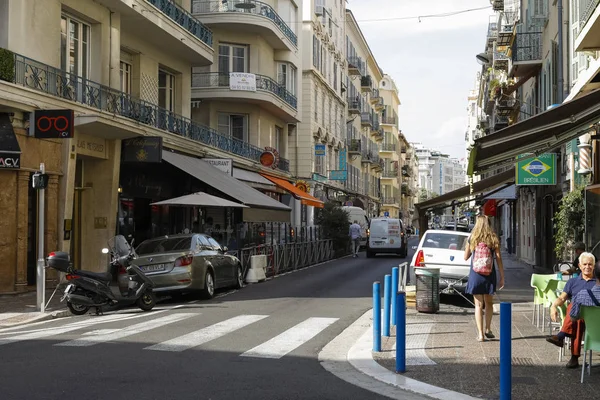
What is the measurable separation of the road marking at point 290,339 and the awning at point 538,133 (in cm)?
342

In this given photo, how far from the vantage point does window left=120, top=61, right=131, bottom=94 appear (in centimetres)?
2498

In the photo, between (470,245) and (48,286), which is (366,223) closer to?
(48,286)

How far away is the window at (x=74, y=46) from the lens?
67.1 ft

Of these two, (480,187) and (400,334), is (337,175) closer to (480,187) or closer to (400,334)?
(480,187)

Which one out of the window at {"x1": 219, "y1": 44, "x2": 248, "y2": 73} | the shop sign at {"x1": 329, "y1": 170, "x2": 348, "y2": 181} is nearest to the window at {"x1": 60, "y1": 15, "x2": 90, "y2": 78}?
the window at {"x1": 219, "y1": 44, "x2": 248, "y2": 73}

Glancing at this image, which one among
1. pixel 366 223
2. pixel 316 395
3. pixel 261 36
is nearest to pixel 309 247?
pixel 261 36

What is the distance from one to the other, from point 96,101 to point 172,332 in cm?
1075

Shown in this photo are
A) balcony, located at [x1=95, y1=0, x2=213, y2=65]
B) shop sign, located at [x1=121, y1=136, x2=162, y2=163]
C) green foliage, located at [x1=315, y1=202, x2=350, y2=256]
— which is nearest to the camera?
shop sign, located at [x1=121, y1=136, x2=162, y2=163]

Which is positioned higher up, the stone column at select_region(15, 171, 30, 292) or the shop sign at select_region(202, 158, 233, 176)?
the shop sign at select_region(202, 158, 233, 176)

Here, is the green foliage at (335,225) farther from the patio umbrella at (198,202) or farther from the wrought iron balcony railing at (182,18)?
the patio umbrella at (198,202)

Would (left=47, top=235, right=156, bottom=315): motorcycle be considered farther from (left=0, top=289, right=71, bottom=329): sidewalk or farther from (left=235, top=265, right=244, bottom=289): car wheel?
(left=235, top=265, right=244, bottom=289): car wheel

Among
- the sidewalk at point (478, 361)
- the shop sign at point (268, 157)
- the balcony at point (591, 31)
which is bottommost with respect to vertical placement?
the sidewalk at point (478, 361)

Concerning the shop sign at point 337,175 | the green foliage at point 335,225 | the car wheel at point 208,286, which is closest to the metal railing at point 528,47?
the green foliage at point 335,225

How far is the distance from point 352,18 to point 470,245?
53285 mm
